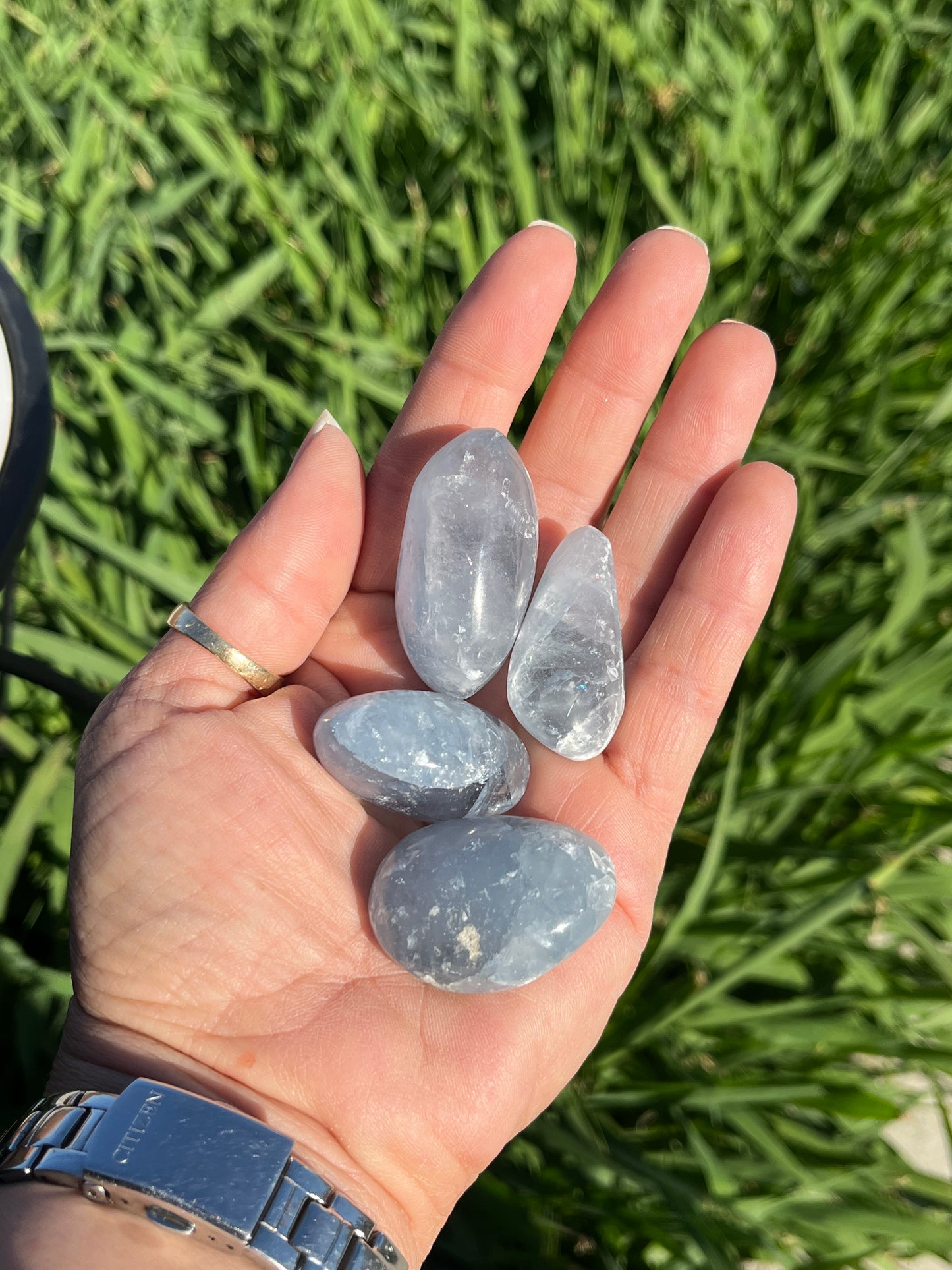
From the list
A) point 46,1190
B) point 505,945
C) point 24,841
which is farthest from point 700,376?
point 46,1190

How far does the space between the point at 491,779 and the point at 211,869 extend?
11.5 inches

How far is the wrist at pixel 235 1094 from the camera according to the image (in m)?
0.89

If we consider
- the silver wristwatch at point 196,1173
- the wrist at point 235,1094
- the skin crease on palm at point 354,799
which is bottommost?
the wrist at point 235,1094

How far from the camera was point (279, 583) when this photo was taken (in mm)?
1090

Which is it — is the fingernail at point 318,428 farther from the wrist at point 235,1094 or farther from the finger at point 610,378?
the wrist at point 235,1094

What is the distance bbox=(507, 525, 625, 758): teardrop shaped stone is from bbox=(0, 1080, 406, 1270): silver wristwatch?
49cm

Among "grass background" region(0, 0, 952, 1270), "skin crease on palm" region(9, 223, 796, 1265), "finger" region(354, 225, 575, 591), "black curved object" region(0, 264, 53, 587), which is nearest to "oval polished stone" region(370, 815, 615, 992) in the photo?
"skin crease on palm" region(9, 223, 796, 1265)

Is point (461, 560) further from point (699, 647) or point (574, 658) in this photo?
point (699, 647)

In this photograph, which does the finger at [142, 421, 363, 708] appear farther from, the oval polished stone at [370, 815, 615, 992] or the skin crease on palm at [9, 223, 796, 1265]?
the oval polished stone at [370, 815, 615, 992]

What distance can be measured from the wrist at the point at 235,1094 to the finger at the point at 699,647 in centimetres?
43

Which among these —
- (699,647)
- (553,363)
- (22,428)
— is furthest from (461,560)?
(553,363)

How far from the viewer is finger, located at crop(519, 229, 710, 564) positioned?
1.29 meters

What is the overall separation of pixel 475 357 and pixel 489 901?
65 cm

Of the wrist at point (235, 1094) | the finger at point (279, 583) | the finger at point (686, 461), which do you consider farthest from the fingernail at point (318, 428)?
the wrist at point (235, 1094)
